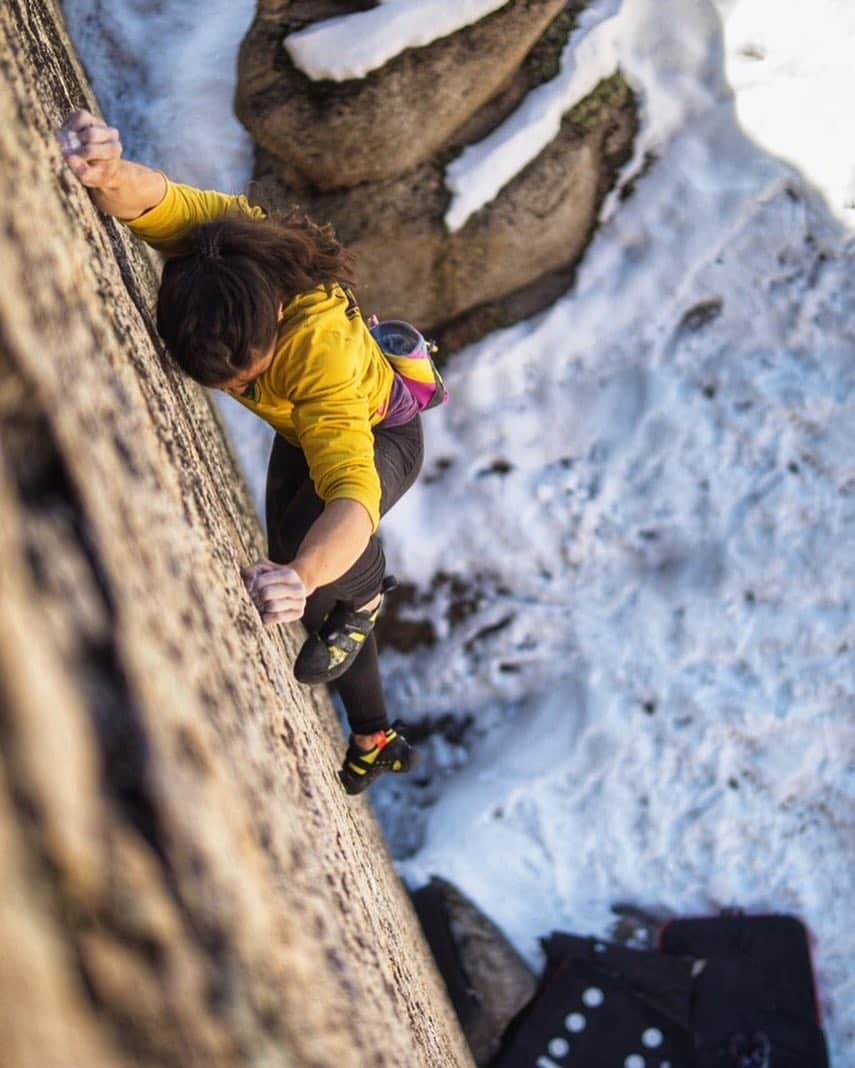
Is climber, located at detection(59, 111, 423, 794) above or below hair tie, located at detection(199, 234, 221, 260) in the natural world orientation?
below

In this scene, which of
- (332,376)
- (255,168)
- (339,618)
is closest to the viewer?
(332,376)

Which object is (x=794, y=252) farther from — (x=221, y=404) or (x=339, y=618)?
(x=339, y=618)

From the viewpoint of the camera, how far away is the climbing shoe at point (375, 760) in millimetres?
2078

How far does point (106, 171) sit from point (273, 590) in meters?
0.62

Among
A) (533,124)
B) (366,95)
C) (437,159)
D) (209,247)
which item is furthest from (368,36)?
(209,247)

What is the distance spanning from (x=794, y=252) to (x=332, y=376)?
231 centimetres

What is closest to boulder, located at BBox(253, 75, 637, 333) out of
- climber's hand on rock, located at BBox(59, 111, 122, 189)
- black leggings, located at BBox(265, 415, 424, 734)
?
black leggings, located at BBox(265, 415, 424, 734)

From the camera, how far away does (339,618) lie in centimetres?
179

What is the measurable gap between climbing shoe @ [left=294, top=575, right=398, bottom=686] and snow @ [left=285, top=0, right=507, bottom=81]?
171cm

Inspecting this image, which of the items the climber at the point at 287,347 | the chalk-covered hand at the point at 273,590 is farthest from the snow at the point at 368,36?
the chalk-covered hand at the point at 273,590

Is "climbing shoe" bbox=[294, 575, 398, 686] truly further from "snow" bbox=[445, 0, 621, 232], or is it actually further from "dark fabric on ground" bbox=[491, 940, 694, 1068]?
"snow" bbox=[445, 0, 621, 232]

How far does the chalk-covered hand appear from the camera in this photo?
4.18ft

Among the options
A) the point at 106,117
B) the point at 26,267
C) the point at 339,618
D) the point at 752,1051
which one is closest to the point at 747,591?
the point at 752,1051

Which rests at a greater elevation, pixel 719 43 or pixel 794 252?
pixel 719 43
